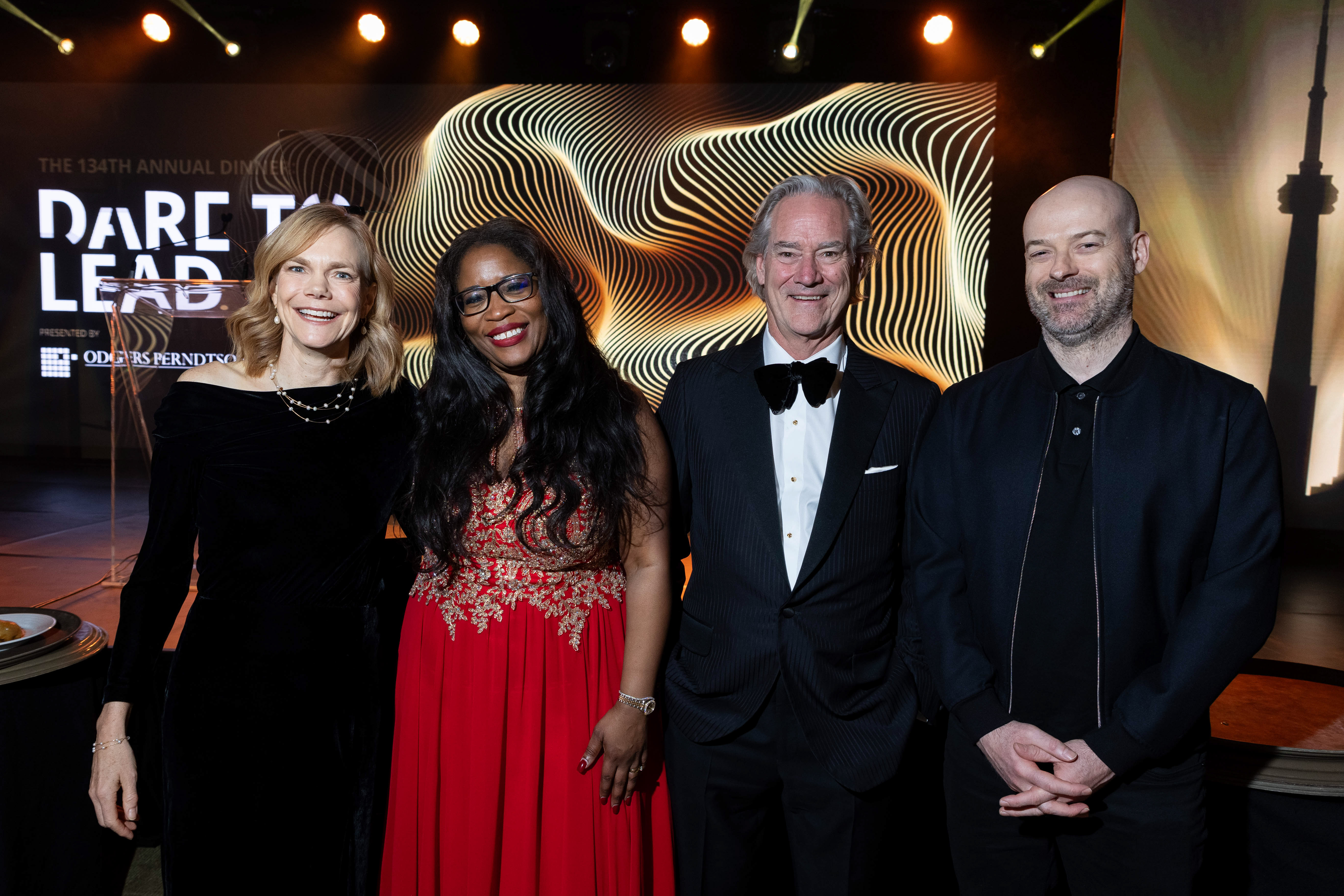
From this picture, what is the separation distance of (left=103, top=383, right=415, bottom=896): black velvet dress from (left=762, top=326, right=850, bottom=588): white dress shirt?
74cm

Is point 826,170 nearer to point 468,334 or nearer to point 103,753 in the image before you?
point 468,334

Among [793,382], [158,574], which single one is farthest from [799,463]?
[158,574]

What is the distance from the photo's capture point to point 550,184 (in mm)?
6656

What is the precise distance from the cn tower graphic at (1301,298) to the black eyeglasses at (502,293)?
4.11 meters

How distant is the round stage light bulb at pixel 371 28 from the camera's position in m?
6.16

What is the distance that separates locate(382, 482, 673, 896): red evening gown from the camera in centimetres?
159

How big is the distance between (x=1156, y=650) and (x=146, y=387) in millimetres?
4136

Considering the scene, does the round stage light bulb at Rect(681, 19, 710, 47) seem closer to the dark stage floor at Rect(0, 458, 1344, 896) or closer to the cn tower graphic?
the cn tower graphic

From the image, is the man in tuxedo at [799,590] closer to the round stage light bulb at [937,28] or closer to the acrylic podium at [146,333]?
the acrylic podium at [146,333]

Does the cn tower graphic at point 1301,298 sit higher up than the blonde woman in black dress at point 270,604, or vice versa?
the cn tower graphic at point 1301,298

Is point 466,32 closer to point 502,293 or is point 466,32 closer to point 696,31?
point 696,31

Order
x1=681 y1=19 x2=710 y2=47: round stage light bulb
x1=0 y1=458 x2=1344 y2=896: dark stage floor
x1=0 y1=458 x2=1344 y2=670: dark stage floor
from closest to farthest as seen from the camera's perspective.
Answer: x1=0 y1=458 x2=1344 y2=896: dark stage floor
x1=0 y1=458 x2=1344 y2=670: dark stage floor
x1=681 y1=19 x2=710 y2=47: round stage light bulb

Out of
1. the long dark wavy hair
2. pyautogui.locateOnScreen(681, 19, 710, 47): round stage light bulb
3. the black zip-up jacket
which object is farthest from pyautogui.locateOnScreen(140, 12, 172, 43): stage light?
the black zip-up jacket

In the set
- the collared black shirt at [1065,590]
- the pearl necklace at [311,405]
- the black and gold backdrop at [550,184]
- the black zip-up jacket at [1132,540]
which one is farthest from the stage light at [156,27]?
the collared black shirt at [1065,590]
